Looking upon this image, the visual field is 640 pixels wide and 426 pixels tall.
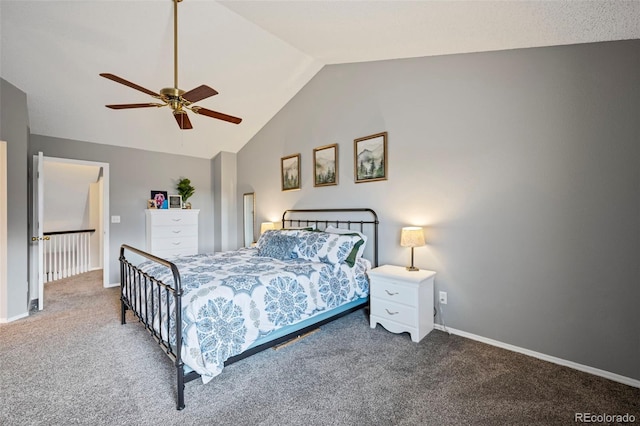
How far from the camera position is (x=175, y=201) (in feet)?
18.2

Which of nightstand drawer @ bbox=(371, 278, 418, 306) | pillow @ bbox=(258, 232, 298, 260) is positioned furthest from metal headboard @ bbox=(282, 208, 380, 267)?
pillow @ bbox=(258, 232, 298, 260)

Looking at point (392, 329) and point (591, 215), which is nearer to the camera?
point (591, 215)

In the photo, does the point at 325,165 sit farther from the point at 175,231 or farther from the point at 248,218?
the point at 175,231

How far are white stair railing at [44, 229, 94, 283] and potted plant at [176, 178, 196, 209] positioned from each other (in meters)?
2.38

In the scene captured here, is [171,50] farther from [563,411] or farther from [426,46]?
[563,411]

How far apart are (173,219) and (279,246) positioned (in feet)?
9.48

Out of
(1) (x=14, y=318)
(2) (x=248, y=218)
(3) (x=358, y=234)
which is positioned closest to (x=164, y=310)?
(3) (x=358, y=234)

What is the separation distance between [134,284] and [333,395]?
2.23 m

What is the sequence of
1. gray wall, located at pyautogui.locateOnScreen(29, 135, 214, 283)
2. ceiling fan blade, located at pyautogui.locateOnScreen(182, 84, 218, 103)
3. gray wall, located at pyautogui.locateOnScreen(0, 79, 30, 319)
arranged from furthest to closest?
1. gray wall, located at pyautogui.locateOnScreen(29, 135, 214, 283)
2. gray wall, located at pyautogui.locateOnScreen(0, 79, 30, 319)
3. ceiling fan blade, located at pyautogui.locateOnScreen(182, 84, 218, 103)

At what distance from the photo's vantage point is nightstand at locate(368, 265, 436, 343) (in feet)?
8.91

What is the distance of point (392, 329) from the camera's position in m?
2.87

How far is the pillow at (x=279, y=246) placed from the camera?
133 inches

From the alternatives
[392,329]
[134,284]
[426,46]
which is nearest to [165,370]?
[134,284]

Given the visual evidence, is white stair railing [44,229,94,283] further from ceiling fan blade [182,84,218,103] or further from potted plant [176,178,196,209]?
ceiling fan blade [182,84,218,103]
